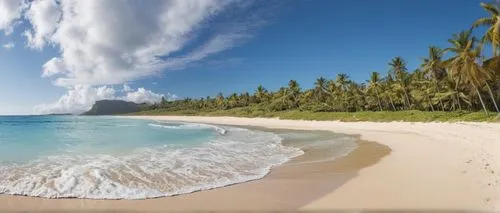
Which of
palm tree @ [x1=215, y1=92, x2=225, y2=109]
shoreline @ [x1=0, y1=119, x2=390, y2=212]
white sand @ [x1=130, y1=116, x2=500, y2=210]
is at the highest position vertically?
palm tree @ [x1=215, y1=92, x2=225, y2=109]

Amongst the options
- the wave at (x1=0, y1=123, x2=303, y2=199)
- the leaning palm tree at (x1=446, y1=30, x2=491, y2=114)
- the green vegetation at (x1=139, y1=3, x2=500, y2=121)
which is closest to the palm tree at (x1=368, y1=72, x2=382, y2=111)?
the green vegetation at (x1=139, y1=3, x2=500, y2=121)

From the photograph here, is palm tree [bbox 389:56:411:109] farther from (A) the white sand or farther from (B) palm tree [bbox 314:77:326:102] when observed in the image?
(A) the white sand

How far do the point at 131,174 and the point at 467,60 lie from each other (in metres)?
28.3

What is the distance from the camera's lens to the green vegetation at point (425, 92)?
90.7 feet

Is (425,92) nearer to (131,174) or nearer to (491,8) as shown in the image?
(491,8)

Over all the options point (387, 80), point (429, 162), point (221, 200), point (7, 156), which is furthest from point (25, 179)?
point (387, 80)

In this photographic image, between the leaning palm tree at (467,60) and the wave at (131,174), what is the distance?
2110 centimetres

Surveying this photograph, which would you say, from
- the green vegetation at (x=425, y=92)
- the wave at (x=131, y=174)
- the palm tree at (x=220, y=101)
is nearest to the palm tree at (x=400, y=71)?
the green vegetation at (x=425, y=92)

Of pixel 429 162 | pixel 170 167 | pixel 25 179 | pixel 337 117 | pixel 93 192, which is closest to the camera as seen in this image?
pixel 93 192

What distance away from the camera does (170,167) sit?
1123 centimetres

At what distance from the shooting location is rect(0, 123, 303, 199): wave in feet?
25.9

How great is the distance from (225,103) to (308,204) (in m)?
93.1

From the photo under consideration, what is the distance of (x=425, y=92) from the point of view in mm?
44219

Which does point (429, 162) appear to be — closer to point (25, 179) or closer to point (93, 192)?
point (93, 192)
